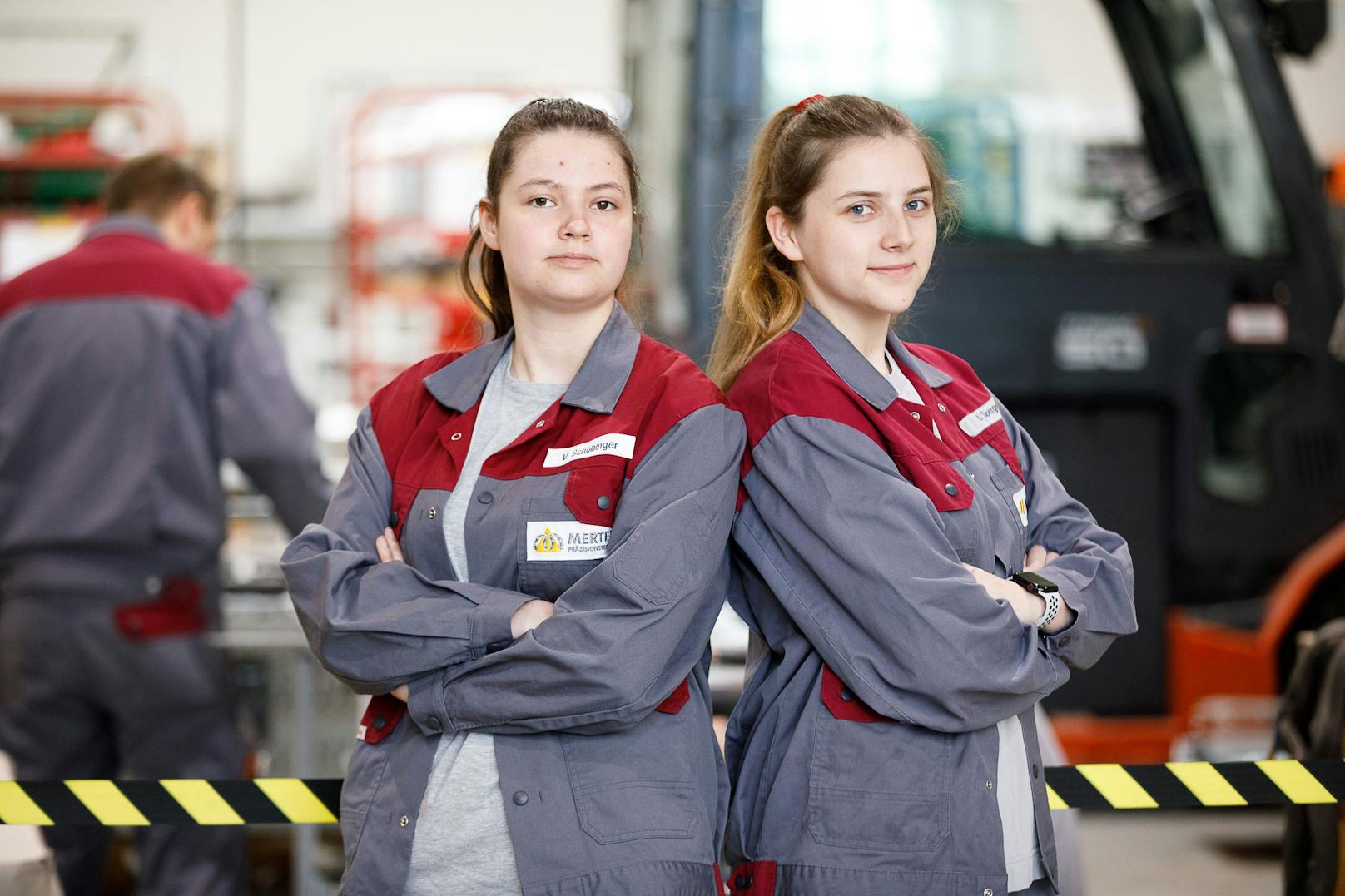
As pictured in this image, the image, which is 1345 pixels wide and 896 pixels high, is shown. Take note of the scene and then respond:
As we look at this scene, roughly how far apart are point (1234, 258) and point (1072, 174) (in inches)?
20.9

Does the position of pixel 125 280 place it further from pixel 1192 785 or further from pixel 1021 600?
pixel 1192 785

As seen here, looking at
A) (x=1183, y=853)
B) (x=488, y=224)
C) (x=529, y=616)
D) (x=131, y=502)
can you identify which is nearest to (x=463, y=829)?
(x=529, y=616)

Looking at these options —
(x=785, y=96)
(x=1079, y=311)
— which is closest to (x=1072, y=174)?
(x=1079, y=311)

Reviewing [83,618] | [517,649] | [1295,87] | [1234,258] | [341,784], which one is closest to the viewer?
[517,649]

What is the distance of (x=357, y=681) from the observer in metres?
1.72

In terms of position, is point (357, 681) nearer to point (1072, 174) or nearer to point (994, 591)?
point (994, 591)

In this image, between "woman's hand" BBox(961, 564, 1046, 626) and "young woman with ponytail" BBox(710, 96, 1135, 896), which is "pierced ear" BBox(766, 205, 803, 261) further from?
"woman's hand" BBox(961, 564, 1046, 626)

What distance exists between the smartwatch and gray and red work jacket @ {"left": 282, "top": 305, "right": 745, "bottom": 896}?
358 millimetres

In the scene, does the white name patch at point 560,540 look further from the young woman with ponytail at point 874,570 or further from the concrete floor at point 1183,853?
the concrete floor at point 1183,853

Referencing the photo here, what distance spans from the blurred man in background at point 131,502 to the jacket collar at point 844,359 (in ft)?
5.77

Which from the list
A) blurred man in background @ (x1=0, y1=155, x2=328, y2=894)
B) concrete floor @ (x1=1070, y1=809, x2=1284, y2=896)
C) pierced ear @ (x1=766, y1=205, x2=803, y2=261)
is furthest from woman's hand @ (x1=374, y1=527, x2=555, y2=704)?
concrete floor @ (x1=1070, y1=809, x2=1284, y2=896)

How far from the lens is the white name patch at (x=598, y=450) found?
1.76 meters

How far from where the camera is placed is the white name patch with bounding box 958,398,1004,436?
1953 mm

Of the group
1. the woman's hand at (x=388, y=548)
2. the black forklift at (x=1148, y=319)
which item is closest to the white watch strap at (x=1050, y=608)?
the woman's hand at (x=388, y=548)
